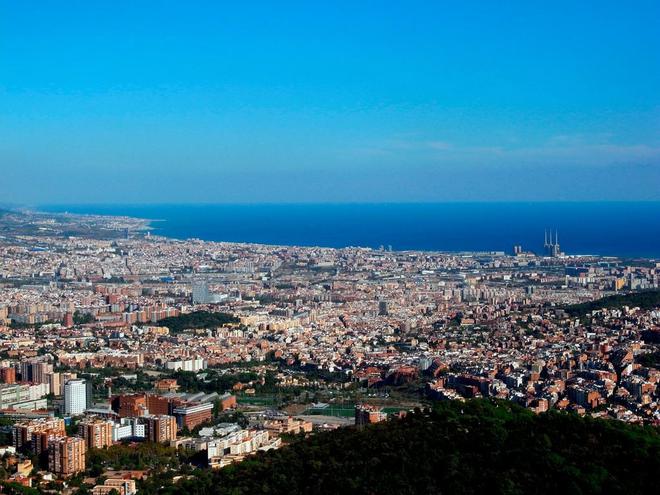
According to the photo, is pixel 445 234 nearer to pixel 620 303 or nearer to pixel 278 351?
pixel 620 303

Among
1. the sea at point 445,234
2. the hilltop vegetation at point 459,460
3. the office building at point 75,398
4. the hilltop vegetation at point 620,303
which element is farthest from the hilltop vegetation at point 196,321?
the sea at point 445,234

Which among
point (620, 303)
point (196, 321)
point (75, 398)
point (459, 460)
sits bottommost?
point (75, 398)

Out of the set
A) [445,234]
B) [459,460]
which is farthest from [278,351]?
[445,234]

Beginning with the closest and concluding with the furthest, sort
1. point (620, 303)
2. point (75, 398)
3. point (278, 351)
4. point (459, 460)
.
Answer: point (459, 460)
point (75, 398)
point (278, 351)
point (620, 303)

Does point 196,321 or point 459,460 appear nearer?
point 459,460

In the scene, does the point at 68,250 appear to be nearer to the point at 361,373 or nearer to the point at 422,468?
the point at 361,373

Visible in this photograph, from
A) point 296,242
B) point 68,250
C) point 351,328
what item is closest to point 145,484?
point 351,328

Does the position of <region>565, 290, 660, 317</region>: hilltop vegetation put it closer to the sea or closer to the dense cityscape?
the dense cityscape
